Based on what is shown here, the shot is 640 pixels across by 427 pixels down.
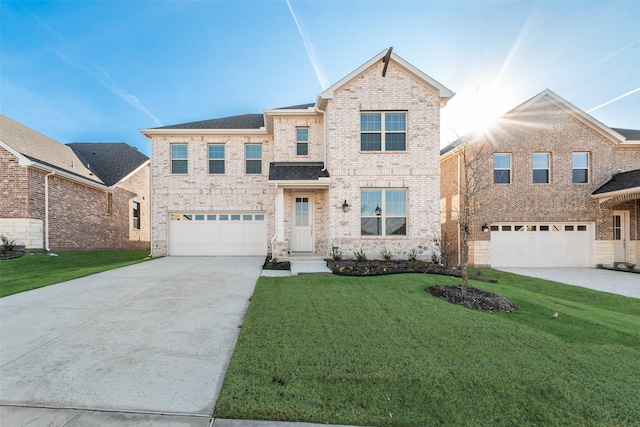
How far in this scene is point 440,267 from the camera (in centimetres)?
980

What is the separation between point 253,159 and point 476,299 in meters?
11.1

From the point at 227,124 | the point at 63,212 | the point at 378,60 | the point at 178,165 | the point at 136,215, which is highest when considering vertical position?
the point at 378,60

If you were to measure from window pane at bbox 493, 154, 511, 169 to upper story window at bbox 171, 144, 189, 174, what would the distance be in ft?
46.3

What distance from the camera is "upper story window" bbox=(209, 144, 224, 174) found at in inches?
532

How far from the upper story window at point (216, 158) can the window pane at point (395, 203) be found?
26.3 feet

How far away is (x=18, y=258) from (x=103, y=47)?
12.2 metres

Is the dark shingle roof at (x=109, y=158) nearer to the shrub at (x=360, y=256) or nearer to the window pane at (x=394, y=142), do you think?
the shrub at (x=360, y=256)

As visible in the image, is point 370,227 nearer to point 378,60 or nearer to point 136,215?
point 378,60

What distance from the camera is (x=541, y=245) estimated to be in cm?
1230

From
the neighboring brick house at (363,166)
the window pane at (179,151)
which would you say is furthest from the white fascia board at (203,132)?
the neighboring brick house at (363,166)

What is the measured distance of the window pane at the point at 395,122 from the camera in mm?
10586

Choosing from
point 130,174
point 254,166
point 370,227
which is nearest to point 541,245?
point 370,227

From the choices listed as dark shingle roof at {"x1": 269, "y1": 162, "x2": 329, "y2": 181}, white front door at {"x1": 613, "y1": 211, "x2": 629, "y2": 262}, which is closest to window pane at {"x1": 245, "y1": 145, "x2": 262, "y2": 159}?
dark shingle roof at {"x1": 269, "y1": 162, "x2": 329, "y2": 181}

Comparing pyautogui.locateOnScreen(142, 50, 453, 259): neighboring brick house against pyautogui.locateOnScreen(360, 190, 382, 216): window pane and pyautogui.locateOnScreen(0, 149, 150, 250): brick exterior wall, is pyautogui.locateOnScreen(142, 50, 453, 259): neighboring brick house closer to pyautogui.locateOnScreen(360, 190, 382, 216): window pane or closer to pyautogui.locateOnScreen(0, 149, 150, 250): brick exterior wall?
pyautogui.locateOnScreen(360, 190, 382, 216): window pane
